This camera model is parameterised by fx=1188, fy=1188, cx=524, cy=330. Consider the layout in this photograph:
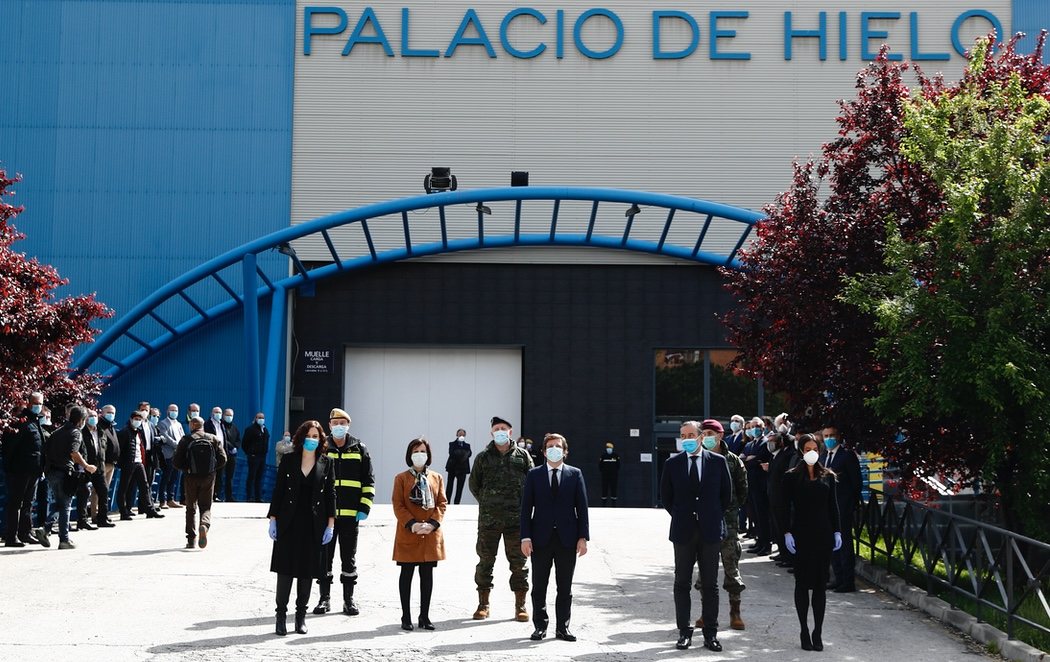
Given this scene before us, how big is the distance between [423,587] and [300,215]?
20.2 meters

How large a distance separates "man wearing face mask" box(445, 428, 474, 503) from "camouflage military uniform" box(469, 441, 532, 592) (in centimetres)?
1553

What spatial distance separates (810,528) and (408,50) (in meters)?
22.0

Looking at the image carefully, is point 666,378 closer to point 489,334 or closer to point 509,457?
point 489,334

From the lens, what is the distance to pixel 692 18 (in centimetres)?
2962

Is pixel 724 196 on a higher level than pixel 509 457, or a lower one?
higher

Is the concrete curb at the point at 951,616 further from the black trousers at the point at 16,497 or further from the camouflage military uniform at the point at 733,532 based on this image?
the black trousers at the point at 16,497

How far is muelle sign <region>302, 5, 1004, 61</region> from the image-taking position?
29359mm

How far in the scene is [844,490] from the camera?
12.3 m

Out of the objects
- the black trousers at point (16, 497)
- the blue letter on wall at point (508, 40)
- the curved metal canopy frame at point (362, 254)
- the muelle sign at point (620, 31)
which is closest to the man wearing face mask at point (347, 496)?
the black trousers at point (16, 497)

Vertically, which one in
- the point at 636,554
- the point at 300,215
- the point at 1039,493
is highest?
the point at 300,215

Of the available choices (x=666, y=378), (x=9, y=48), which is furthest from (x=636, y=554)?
(x=9, y=48)

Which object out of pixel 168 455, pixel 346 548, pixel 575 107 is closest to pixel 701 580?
pixel 346 548

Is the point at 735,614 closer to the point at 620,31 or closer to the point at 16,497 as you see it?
the point at 16,497

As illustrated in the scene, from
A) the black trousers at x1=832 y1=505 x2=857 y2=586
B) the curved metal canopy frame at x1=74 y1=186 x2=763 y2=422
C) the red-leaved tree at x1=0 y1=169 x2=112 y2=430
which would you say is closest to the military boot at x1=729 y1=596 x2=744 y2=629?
the black trousers at x1=832 y1=505 x2=857 y2=586
